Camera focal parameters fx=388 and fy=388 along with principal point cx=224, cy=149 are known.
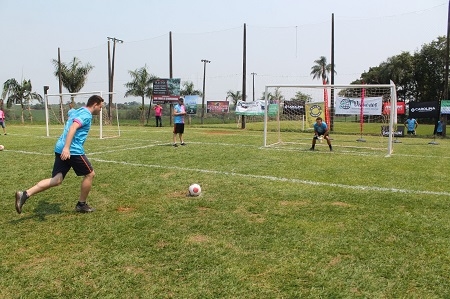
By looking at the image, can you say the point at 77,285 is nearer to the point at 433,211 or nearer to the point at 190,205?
the point at 190,205

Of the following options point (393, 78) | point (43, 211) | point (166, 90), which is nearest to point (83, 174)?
point (43, 211)

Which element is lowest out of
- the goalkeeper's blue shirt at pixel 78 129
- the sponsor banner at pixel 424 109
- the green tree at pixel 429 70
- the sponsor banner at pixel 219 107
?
the goalkeeper's blue shirt at pixel 78 129

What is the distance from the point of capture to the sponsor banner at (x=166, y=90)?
30.3 metres

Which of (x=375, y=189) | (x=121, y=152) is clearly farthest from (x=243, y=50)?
(x=375, y=189)

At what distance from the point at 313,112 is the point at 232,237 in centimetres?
1435

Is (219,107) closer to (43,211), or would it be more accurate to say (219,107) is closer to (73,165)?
(43,211)

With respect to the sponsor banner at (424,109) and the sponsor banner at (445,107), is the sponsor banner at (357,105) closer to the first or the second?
the sponsor banner at (424,109)

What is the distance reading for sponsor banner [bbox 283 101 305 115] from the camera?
21797 mm

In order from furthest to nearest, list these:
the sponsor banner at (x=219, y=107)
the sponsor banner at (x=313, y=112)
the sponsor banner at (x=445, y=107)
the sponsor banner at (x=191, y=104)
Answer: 1. the sponsor banner at (x=219, y=107)
2. the sponsor banner at (x=191, y=104)
3. the sponsor banner at (x=445, y=107)
4. the sponsor banner at (x=313, y=112)

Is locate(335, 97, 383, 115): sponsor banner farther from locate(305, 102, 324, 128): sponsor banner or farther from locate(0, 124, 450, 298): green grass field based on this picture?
locate(0, 124, 450, 298): green grass field

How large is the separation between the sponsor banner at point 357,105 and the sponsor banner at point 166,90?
1401cm


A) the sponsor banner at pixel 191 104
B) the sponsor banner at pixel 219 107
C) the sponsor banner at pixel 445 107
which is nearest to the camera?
the sponsor banner at pixel 445 107

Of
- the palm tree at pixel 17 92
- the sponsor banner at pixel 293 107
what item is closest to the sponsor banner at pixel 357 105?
Result: the sponsor banner at pixel 293 107

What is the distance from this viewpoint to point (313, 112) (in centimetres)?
1806
